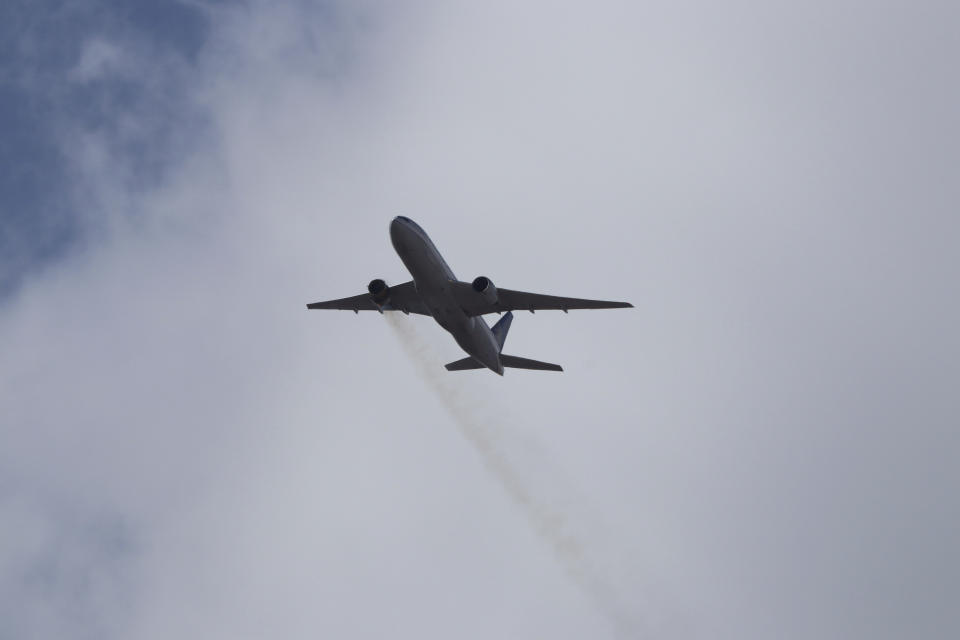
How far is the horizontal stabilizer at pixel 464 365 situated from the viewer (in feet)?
241

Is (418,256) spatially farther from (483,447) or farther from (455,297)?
(483,447)

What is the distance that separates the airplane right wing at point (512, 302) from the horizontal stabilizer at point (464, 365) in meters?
5.15

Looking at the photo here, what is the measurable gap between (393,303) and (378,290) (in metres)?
1.94

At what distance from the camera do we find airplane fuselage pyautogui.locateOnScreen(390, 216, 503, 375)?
6406cm

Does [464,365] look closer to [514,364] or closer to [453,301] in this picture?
[514,364]

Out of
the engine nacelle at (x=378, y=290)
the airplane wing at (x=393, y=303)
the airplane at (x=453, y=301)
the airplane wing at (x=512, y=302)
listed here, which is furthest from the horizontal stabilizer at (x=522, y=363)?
the engine nacelle at (x=378, y=290)

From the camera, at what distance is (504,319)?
78750mm

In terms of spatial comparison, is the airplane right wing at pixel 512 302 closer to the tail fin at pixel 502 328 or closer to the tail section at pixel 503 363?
the tail section at pixel 503 363

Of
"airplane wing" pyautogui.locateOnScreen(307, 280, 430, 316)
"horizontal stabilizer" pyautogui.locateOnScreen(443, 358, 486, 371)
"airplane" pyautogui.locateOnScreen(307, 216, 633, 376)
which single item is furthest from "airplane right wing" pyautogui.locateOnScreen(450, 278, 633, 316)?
"horizontal stabilizer" pyautogui.locateOnScreen(443, 358, 486, 371)

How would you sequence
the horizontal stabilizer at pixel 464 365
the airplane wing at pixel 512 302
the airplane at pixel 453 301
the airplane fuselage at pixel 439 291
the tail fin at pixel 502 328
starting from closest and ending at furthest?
the airplane fuselage at pixel 439 291 < the airplane at pixel 453 301 < the airplane wing at pixel 512 302 < the horizontal stabilizer at pixel 464 365 < the tail fin at pixel 502 328

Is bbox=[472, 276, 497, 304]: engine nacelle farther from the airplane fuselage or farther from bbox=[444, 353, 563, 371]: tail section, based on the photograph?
bbox=[444, 353, 563, 371]: tail section

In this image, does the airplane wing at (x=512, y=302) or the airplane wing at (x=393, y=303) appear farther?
the airplane wing at (x=393, y=303)

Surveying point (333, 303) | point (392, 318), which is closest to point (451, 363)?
point (392, 318)

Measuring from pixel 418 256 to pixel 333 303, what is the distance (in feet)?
48.7
